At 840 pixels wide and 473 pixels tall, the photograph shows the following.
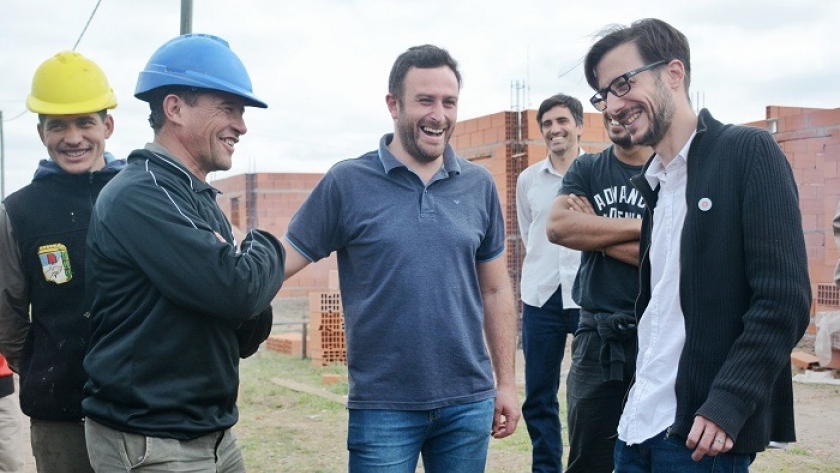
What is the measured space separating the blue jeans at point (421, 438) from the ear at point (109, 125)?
1413 mm

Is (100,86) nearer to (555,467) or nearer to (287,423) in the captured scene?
(555,467)

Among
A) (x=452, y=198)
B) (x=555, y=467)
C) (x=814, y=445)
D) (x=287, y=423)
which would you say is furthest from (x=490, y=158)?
(x=452, y=198)

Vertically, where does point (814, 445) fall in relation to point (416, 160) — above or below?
below

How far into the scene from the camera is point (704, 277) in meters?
2.49

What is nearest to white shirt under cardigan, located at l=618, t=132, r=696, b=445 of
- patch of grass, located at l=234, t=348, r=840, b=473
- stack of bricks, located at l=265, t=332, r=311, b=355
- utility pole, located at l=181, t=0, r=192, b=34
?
patch of grass, located at l=234, t=348, r=840, b=473

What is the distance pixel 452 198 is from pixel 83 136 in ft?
4.51

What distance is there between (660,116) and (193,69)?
142cm

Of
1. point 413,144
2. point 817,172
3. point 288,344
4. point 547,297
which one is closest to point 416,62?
point 413,144

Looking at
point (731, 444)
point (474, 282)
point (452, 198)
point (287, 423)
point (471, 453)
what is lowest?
point (287, 423)

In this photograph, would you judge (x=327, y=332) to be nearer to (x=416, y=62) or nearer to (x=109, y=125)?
(x=109, y=125)

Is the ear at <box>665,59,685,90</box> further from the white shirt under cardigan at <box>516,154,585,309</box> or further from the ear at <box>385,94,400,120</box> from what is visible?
the white shirt under cardigan at <box>516,154,585,309</box>

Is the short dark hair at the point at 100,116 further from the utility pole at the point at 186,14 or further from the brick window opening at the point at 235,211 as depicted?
the brick window opening at the point at 235,211

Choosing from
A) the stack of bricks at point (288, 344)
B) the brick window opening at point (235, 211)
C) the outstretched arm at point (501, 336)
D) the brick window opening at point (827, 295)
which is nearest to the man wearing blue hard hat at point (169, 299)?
the outstretched arm at point (501, 336)

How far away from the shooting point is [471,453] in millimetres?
3186
